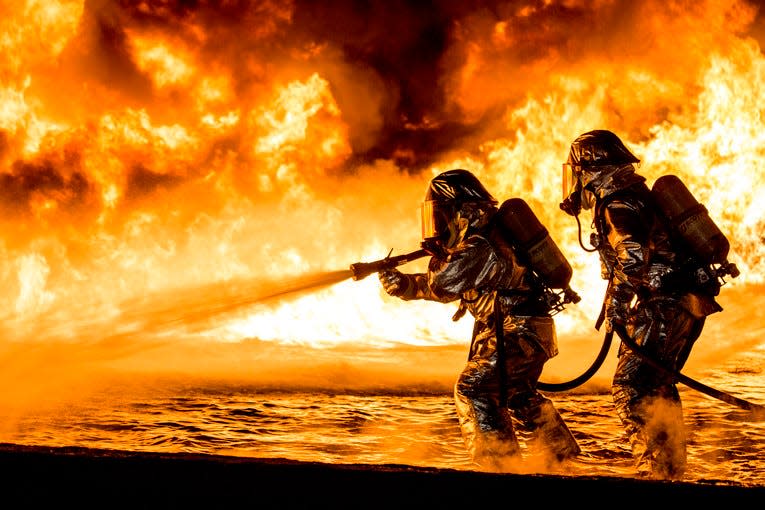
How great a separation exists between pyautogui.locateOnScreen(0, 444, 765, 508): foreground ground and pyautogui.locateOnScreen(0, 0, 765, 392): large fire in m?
6.58

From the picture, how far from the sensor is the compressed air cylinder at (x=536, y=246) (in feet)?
15.0

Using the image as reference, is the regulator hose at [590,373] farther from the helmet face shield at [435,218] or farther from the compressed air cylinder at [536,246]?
the helmet face shield at [435,218]

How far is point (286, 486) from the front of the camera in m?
2.89

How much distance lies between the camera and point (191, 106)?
36.6ft

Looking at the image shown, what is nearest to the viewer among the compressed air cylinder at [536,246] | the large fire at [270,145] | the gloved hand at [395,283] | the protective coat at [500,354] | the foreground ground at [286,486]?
the foreground ground at [286,486]

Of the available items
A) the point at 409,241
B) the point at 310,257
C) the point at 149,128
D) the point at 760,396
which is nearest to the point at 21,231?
the point at 149,128

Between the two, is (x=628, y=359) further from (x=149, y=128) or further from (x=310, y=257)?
(x=149, y=128)

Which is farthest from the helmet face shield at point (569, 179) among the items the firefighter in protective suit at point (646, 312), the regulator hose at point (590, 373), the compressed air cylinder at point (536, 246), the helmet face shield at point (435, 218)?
the regulator hose at point (590, 373)

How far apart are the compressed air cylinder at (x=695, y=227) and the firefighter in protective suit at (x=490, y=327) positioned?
0.91m

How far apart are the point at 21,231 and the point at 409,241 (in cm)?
572

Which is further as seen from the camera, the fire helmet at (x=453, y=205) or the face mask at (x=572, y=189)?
the face mask at (x=572, y=189)

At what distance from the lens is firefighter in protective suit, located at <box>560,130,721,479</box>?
430 cm

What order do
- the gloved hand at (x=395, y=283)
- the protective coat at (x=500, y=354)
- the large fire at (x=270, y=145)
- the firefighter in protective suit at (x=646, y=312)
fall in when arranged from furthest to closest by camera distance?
the large fire at (x=270, y=145) < the gloved hand at (x=395, y=283) < the protective coat at (x=500, y=354) < the firefighter in protective suit at (x=646, y=312)

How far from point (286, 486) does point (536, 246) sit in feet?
7.70
